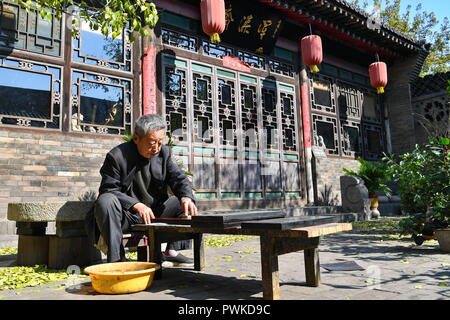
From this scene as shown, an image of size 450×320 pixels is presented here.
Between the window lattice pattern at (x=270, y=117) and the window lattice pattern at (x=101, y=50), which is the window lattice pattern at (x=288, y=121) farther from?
the window lattice pattern at (x=101, y=50)

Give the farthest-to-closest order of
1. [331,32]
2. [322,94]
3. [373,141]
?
[373,141] → [322,94] → [331,32]

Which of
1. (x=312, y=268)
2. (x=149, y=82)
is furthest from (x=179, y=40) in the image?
(x=312, y=268)

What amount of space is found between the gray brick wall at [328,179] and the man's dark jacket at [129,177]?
309 inches

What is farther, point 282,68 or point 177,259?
point 282,68

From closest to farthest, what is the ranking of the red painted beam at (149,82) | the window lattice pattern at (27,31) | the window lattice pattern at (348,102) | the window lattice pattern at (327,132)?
the window lattice pattern at (27,31)
the red painted beam at (149,82)
the window lattice pattern at (327,132)
the window lattice pattern at (348,102)

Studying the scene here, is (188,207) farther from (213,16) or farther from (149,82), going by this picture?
(213,16)

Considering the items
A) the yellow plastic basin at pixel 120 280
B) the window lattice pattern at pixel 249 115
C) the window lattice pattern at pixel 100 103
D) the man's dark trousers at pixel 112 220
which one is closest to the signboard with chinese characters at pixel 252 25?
the window lattice pattern at pixel 249 115

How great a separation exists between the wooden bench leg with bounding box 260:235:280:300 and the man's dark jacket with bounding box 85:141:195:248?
4.06 ft

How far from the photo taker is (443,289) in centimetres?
237

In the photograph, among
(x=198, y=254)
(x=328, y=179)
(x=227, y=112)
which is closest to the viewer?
(x=198, y=254)

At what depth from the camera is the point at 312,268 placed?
2531 mm

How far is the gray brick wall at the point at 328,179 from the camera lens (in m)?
10.6

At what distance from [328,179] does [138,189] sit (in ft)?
28.0

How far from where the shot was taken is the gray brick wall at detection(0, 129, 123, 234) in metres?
5.79
